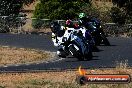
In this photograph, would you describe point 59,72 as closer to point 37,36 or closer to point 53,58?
point 53,58

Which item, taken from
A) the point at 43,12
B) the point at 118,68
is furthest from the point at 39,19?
the point at 118,68

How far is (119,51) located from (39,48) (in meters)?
4.55

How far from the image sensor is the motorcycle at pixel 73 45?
2409cm

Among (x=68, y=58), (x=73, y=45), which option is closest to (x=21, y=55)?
(x=68, y=58)

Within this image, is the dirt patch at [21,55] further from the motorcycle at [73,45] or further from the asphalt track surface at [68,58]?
the asphalt track surface at [68,58]

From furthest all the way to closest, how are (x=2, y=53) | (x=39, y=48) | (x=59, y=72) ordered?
(x=39, y=48) < (x=2, y=53) < (x=59, y=72)

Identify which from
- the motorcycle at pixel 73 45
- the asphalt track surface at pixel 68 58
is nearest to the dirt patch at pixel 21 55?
the motorcycle at pixel 73 45

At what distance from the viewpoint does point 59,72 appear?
19891 mm

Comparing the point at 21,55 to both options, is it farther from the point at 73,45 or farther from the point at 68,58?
the point at 73,45

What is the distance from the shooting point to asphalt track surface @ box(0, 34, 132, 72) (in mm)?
21703

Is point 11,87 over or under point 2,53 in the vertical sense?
over

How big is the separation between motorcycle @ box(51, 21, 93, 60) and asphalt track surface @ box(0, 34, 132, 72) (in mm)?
311

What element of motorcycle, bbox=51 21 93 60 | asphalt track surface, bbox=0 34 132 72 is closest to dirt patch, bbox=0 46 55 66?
motorcycle, bbox=51 21 93 60

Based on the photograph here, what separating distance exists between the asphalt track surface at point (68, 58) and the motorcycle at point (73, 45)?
1.02 ft
